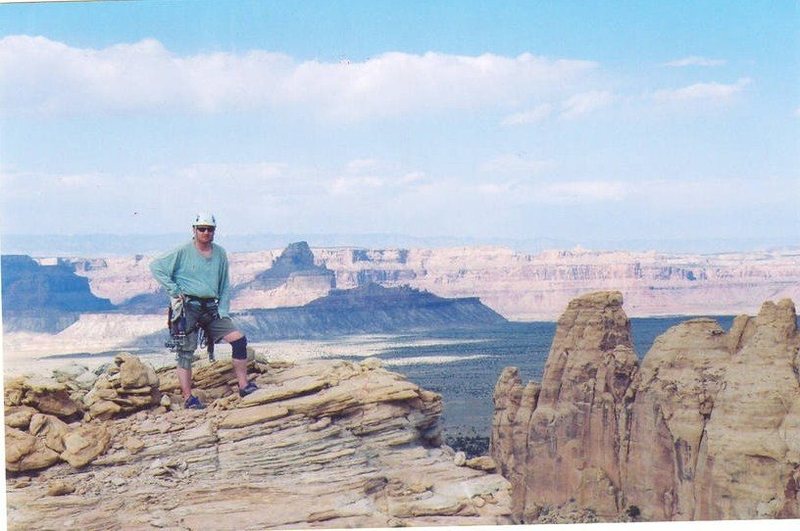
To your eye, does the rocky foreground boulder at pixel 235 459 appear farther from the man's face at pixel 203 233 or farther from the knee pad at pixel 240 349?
the man's face at pixel 203 233

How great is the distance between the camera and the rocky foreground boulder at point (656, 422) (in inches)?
474

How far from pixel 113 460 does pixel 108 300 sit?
314 inches

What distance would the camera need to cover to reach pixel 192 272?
10461mm

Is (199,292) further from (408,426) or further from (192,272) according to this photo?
(408,426)

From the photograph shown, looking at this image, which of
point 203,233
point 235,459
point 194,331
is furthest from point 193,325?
point 235,459

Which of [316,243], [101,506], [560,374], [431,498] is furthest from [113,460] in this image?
[560,374]

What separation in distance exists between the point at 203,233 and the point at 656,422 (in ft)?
21.7

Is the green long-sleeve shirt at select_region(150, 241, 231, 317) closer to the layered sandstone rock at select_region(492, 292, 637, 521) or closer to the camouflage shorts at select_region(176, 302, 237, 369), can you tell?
the camouflage shorts at select_region(176, 302, 237, 369)

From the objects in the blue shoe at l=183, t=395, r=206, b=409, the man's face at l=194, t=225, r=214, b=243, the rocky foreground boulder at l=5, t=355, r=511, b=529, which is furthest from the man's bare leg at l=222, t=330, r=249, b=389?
the man's face at l=194, t=225, r=214, b=243

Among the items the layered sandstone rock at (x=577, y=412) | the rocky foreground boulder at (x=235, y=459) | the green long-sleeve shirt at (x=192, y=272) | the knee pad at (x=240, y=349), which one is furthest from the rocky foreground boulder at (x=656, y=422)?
the green long-sleeve shirt at (x=192, y=272)

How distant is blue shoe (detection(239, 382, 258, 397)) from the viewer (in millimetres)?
10656

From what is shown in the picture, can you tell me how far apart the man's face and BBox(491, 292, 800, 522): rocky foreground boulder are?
4053mm

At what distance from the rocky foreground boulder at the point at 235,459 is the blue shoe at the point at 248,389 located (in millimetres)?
64

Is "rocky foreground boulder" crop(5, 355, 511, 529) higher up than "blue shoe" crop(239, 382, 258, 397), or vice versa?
"blue shoe" crop(239, 382, 258, 397)
